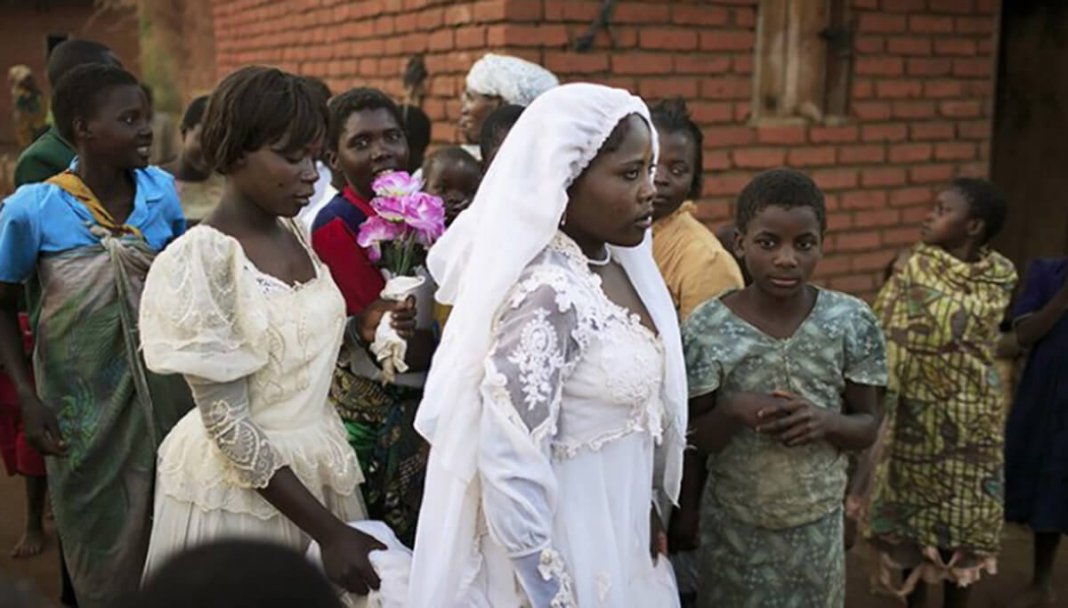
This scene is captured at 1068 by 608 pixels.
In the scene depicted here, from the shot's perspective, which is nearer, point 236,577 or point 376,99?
point 236,577

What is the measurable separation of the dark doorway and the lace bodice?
5320 millimetres


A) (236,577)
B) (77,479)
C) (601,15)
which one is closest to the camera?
(236,577)

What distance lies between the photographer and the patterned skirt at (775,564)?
2639 millimetres

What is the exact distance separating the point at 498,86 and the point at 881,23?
2.87 meters

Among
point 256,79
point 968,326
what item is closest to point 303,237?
point 256,79

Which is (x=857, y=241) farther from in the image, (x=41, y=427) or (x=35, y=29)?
(x=35, y=29)

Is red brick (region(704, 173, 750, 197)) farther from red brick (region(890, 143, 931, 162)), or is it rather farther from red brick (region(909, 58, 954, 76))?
red brick (region(909, 58, 954, 76))

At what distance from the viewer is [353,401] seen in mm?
2797

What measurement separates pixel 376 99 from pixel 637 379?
1.55m

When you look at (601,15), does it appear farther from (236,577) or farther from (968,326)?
(236,577)

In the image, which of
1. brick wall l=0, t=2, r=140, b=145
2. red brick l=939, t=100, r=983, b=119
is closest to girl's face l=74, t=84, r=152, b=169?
red brick l=939, t=100, r=983, b=119

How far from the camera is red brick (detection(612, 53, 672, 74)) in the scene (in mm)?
4965

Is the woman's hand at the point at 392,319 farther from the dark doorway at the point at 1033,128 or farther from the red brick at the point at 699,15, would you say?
the dark doorway at the point at 1033,128

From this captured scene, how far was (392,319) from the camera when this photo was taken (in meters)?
2.44
